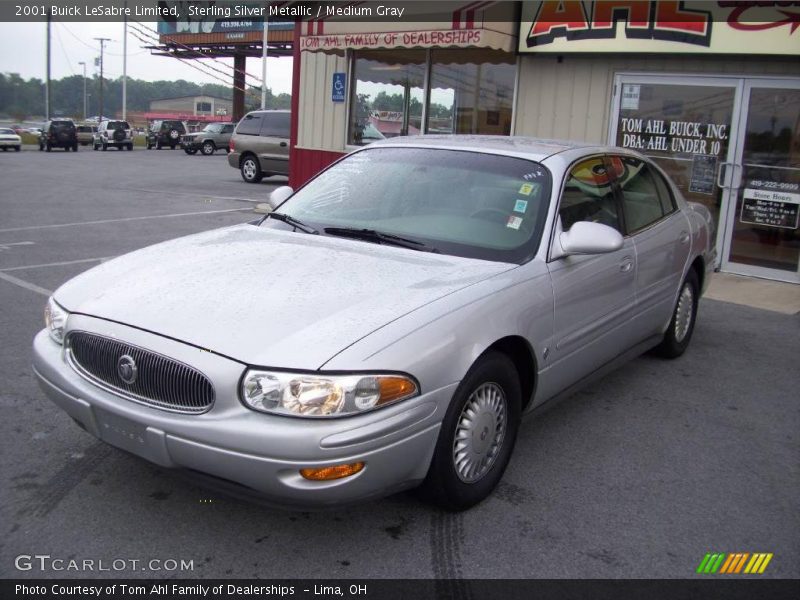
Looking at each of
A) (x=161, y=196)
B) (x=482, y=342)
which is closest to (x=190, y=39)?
(x=161, y=196)

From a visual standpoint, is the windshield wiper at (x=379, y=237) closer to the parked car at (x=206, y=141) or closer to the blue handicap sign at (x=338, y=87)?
the blue handicap sign at (x=338, y=87)

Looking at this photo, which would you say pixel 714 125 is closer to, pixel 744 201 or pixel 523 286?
pixel 744 201

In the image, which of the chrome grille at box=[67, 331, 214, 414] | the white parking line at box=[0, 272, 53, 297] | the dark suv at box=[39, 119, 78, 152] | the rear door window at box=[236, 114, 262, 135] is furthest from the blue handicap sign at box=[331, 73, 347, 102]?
the dark suv at box=[39, 119, 78, 152]

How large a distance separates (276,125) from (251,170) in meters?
1.51

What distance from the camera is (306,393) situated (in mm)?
2773

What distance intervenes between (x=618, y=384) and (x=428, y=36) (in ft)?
19.8

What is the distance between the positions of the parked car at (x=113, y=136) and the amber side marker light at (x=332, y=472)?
135 ft

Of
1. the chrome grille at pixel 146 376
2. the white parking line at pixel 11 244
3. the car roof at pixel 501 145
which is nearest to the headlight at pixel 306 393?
the chrome grille at pixel 146 376

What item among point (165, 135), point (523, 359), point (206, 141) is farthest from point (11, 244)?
point (165, 135)

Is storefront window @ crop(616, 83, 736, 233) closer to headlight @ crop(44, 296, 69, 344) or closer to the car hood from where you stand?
the car hood

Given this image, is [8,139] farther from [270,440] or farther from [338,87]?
[270,440]

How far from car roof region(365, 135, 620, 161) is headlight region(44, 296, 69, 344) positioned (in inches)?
83.9

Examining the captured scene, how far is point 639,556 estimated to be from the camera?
10.4 ft

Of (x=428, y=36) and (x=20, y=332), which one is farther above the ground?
(x=428, y=36)
